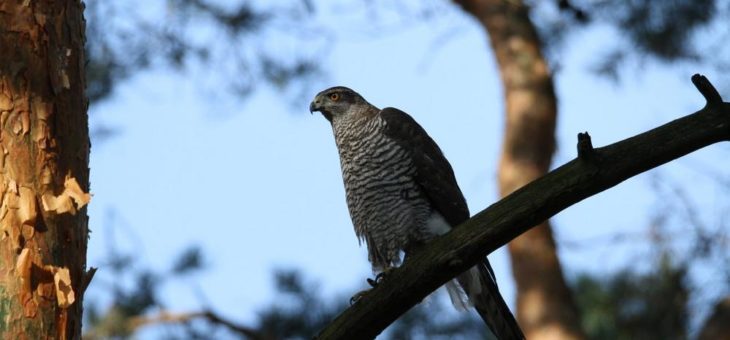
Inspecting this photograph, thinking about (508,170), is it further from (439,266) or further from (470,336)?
(439,266)

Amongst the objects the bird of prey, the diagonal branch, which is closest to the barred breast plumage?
the bird of prey

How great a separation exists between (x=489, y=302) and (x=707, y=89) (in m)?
1.59

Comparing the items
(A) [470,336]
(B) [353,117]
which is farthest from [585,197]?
(A) [470,336]

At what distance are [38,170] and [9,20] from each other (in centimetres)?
50

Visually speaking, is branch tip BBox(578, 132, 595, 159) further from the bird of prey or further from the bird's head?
the bird's head

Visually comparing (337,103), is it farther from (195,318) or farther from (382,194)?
(195,318)

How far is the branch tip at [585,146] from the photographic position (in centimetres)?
307

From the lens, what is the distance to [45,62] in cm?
346

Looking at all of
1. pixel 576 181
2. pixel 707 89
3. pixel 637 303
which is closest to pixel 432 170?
pixel 576 181

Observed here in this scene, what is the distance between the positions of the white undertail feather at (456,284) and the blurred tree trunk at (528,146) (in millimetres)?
2033

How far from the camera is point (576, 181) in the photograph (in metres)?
3.12

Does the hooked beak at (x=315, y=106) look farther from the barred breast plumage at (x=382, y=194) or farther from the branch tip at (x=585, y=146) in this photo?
the branch tip at (x=585, y=146)

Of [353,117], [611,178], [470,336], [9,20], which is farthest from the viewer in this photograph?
[470,336]

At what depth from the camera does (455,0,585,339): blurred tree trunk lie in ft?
22.6
